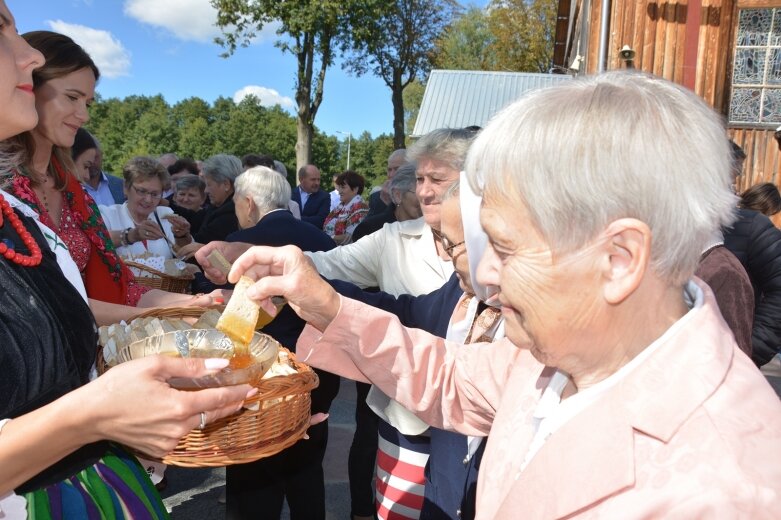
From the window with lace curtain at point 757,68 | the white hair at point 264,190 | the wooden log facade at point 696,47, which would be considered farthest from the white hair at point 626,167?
the window with lace curtain at point 757,68

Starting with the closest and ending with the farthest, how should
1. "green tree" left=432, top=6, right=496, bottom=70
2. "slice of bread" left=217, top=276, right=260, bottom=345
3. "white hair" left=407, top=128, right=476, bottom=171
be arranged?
"slice of bread" left=217, top=276, right=260, bottom=345 → "white hair" left=407, top=128, right=476, bottom=171 → "green tree" left=432, top=6, right=496, bottom=70

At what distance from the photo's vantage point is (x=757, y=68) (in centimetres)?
796

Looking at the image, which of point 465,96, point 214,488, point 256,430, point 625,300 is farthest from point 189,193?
point 625,300

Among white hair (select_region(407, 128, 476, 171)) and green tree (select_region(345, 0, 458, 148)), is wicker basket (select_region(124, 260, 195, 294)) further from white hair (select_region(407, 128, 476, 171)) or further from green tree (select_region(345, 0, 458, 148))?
green tree (select_region(345, 0, 458, 148))

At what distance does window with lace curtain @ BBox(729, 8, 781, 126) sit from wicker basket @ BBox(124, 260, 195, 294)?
7.96 m

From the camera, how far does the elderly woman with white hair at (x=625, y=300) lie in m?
0.88

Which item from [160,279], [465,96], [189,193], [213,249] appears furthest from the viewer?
[465,96]

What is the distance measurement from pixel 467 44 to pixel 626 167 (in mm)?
36181

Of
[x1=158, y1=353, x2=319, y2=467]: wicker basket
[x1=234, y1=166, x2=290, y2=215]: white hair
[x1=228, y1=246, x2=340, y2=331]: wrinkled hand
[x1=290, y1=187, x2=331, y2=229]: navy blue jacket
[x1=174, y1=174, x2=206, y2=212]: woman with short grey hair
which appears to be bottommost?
[x1=290, y1=187, x2=331, y2=229]: navy blue jacket

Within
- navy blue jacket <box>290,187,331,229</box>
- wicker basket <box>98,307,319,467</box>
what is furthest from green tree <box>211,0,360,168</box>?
wicker basket <box>98,307,319,467</box>

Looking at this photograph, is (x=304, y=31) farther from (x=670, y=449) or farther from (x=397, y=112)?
(x=670, y=449)

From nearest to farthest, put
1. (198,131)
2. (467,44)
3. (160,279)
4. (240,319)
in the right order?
1. (240,319)
2. (160,279)
3. (467,44)
4. (198,131)

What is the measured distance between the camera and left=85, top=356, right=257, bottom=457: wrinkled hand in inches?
47.5

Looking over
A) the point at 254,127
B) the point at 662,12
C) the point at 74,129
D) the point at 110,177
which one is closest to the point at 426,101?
the point at 662,12
